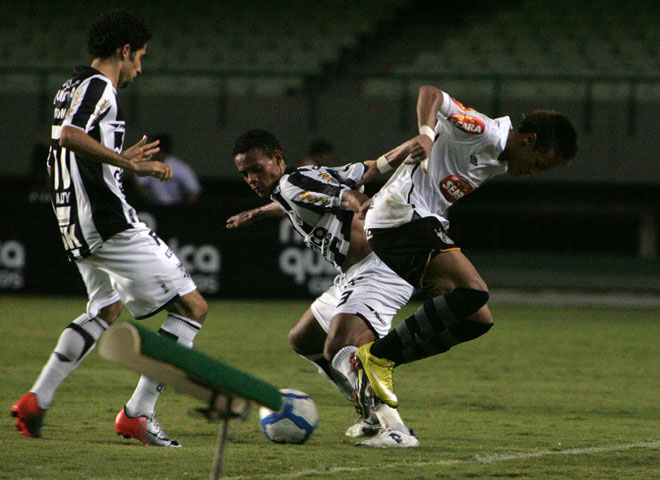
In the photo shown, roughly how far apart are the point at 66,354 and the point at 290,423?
113 cm

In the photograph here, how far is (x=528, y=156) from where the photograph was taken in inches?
198

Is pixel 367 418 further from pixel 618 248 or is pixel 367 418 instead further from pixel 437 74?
pixel 618 248

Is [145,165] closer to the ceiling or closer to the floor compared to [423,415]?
closer to the ceiling

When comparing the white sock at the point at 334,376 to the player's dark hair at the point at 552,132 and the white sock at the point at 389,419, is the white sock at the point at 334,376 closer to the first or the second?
the white sock at the point at 389,419

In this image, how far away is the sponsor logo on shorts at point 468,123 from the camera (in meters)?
4.85

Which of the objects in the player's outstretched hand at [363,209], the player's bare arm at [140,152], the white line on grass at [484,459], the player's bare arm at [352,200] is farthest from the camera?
the player's bare arm at [352,200]

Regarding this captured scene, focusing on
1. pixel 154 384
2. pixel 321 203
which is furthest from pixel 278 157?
pixel 154 384

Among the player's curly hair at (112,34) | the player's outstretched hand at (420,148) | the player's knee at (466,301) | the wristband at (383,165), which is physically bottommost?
the player's knee at (466,301)

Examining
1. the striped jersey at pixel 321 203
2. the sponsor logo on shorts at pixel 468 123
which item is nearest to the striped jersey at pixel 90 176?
the striped jersey at pixel 321 203

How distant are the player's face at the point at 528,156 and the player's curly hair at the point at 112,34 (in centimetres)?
195

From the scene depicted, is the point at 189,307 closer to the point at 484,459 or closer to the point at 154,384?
the point at 154,384

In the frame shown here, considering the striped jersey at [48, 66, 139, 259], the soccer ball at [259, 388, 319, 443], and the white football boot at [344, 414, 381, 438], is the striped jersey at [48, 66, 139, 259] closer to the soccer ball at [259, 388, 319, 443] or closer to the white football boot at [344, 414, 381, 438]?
the soccer ball at [259, 388, 319, 443]

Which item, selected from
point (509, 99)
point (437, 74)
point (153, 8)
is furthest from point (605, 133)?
point (153, 8)

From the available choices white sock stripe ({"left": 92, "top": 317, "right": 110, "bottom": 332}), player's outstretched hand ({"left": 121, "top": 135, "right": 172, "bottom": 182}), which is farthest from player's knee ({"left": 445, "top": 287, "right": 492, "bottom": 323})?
white sock stripe ({"left": 92, "top": 317, "right": 110, "bottom": 332})
